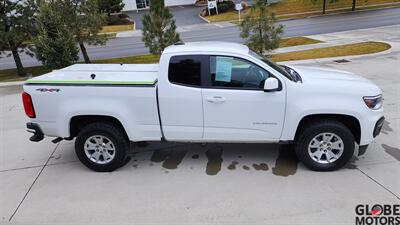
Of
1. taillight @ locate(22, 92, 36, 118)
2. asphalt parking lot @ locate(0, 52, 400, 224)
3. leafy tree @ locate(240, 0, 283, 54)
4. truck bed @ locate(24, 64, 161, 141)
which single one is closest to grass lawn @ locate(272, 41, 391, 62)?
leafy tree @ locate(240, 0, 283, 54)

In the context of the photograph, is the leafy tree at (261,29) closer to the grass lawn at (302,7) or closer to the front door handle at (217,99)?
the front door handle at (217,99)

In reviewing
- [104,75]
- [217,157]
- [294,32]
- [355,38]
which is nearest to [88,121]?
[104,75]

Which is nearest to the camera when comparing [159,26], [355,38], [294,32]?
[159,26]

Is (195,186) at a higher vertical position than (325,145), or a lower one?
lower

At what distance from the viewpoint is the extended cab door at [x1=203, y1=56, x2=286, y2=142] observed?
Answer: 4.68 meters

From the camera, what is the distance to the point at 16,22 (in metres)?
14.0

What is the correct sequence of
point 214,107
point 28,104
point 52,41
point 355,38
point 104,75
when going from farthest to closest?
1. point 355,38
2. point 52,41
3. point 104,75
4. point 28,104
5. point 214,107

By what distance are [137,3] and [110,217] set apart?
179 feet

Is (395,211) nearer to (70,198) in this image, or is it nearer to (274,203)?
(274,203)

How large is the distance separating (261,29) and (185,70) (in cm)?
917

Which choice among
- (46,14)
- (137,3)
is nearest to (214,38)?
(46,14)

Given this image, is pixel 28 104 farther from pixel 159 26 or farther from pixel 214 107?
pixel 159 26

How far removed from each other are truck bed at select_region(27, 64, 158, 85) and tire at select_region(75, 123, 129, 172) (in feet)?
2.12

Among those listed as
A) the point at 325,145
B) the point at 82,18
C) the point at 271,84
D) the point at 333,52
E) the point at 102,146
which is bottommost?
the point at 333,52
